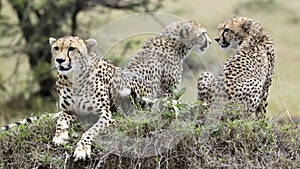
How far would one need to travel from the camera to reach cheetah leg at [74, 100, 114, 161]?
4.93 metres

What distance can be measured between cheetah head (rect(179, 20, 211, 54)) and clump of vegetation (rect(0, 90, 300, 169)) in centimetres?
110

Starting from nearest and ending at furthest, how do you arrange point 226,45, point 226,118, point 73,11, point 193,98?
1. point 226,118
2. point 193,98
3. point 226,45
4. point 73,11

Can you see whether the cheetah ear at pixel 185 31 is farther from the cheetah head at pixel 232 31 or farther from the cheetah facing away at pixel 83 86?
the cheetah facing away at pixel 83 86

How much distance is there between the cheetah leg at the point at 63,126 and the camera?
5141 millimetres

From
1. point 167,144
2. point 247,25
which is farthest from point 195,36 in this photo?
point 167,144

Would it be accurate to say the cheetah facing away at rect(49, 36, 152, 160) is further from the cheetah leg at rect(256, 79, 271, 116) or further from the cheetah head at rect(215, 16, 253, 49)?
the cheetah leg at rect(256, 79, 271, 116)

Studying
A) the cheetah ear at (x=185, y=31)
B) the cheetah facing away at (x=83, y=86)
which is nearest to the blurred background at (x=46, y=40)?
the cheetah ear at (x=185, y=31)

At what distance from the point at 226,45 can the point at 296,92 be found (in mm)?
6000

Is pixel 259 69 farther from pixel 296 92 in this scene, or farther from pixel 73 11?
pixel 296 92

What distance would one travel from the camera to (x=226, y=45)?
20.6ft

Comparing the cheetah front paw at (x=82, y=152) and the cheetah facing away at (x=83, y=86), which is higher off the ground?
the cheetah facing away at (x=83, y=86)

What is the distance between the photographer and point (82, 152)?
4.92 m

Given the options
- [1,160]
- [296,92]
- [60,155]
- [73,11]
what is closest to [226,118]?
[60,155]

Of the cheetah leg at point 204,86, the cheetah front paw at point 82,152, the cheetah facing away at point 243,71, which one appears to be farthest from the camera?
the cheetah leg at point 204,86
